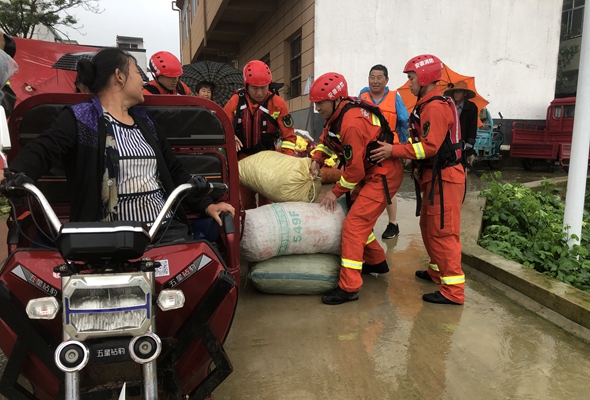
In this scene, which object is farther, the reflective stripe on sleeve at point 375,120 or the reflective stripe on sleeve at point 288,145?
the reflective stripe on sleeve at point 288,145

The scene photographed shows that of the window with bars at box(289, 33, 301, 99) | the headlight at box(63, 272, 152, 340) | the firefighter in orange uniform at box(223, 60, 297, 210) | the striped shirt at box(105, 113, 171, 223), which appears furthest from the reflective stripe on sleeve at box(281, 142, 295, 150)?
the window with bars at box(289, 33, 301, 99)

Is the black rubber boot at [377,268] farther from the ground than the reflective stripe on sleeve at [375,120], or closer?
closer

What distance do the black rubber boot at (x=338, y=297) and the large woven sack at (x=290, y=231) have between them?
1.09ft

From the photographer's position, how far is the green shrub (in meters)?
3.77

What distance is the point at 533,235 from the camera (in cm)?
482

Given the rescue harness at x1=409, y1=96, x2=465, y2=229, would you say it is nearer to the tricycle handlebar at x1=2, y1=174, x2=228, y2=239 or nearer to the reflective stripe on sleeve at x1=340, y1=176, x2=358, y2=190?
the reflective stripe on sleeve at x1=340, y1=176, x2=358, y2=190

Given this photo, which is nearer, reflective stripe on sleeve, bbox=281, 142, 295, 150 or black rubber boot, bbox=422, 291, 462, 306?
black rubber boot, bbox=422, 291, 462, 306

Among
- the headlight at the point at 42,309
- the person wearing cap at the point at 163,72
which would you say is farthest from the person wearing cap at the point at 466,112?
the headlight at the point at 42,309

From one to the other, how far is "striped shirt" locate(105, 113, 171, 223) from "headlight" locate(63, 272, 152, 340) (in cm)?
75

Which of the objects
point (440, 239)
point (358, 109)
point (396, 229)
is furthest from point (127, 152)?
point (396, 229)

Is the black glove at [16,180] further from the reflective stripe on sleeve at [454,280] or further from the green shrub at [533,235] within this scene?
the green shrub at [533,235]

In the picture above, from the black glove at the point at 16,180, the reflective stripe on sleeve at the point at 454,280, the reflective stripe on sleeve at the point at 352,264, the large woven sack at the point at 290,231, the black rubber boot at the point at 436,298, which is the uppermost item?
the black glove at the point at 16,180

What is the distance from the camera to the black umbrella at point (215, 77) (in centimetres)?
670

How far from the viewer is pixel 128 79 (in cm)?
220
